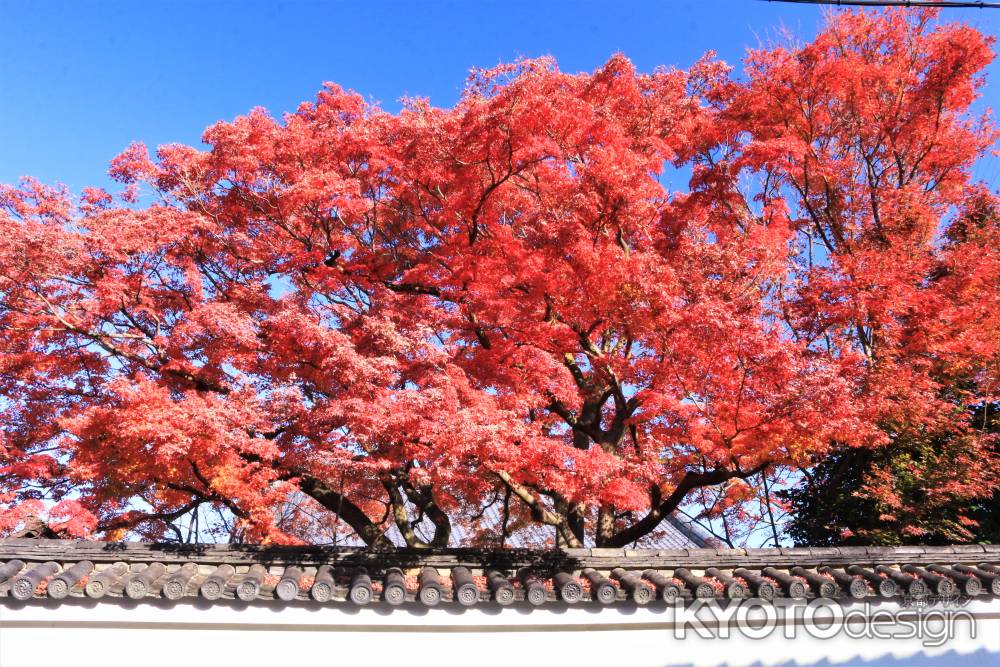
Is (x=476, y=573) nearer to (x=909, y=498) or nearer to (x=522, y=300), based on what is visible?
(x=522, y=300)

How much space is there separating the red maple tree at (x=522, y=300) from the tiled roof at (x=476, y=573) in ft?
3.28

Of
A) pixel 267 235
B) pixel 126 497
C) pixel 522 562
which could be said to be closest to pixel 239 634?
pixel 522 562

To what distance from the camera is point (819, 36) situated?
12570 mm

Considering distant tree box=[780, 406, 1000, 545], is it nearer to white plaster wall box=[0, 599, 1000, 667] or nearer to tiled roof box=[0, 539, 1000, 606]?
tiled roof box=[0, 539, 1000, 606]

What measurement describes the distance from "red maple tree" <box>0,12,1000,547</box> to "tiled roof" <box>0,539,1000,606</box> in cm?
100

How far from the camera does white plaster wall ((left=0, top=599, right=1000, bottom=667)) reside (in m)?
5.72

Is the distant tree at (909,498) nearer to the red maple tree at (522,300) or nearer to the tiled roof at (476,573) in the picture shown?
the red maple tree at (522,300)

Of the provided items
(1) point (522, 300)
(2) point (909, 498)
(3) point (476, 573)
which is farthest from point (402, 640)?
(2) point (909, 498)

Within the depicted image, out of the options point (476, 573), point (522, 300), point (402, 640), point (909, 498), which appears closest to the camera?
point (402, 640)

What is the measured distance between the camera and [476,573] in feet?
22.6

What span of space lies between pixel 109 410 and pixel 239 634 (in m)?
3.65

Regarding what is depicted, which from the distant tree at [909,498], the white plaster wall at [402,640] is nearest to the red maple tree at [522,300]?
the distant tree at [909,498]

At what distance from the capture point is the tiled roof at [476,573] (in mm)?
5887

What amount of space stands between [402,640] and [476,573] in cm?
107
